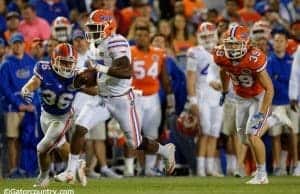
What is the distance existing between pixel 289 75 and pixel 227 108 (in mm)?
967

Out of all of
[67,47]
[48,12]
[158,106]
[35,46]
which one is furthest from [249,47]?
[48,12]

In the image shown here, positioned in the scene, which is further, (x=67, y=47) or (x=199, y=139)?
(x=199, y=139)

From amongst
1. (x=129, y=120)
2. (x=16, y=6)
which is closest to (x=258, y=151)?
(x=129, y=120)

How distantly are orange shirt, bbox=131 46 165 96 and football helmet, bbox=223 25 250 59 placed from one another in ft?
9.37

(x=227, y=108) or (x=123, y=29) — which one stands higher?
(x=123, y=29)

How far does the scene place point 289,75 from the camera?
51.0ft

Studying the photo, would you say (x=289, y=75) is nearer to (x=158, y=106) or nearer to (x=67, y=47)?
(x=158, y=106)

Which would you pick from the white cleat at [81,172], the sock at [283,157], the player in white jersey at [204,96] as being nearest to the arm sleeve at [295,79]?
the sock at [283,157]

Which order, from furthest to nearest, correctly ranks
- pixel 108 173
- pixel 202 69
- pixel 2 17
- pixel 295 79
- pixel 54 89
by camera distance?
pixel 2 17 < pixel 202 69 < pixel 108 173 < pixel 295 79 < pixel 54 89

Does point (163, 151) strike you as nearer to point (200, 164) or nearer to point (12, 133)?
point (200, 164)

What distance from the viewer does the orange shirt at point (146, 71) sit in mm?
15562

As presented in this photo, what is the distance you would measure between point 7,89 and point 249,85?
153 inches

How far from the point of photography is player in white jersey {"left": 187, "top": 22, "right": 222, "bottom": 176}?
50.7 ft

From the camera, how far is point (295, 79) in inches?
590
